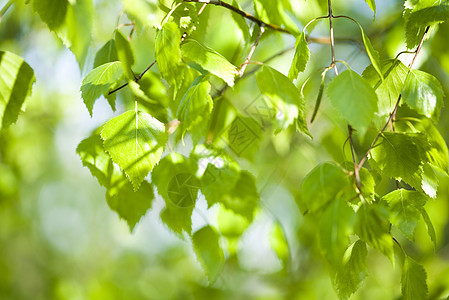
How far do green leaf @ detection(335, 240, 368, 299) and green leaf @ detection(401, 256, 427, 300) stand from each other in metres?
0.06

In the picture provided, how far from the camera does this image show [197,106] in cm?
48

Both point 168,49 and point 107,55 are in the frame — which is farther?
point 107,55

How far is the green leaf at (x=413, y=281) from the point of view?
497 mm

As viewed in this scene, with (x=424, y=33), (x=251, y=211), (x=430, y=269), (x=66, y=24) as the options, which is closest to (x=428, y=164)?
(x=424, y=33)

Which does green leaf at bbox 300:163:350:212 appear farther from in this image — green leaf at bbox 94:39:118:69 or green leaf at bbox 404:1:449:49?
green leaf at bbox 94:39:118:69

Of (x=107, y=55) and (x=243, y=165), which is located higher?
(x=107, y=55)

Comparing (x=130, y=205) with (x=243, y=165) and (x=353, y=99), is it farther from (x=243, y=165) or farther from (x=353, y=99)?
(x=243, y=165)

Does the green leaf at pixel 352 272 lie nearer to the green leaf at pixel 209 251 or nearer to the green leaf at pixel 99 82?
the green leaf at pixel 209 251

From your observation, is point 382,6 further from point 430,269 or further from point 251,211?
point 251,211

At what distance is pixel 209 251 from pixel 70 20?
14.7 inches

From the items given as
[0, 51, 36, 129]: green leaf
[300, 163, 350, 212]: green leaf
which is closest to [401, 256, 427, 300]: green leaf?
[300, 163, 350, 212]: green leaf

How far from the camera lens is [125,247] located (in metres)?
4.47

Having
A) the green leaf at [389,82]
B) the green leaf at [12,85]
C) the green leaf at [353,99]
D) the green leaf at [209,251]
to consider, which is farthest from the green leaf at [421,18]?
the green leaf at [12,85]

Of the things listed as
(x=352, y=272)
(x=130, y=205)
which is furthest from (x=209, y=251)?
(x=352, y=272)
